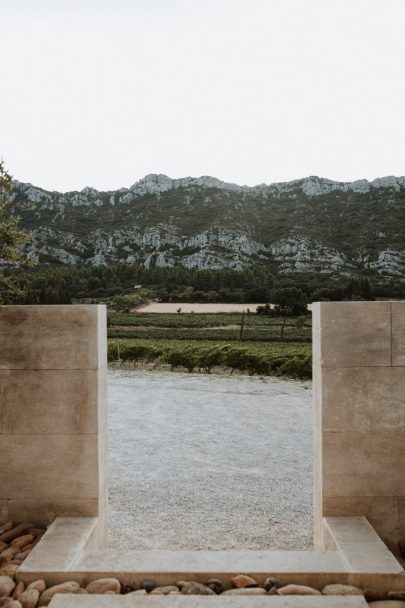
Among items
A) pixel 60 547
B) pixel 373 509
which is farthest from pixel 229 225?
pixel 60 547

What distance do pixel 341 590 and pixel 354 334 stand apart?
1.75 meters

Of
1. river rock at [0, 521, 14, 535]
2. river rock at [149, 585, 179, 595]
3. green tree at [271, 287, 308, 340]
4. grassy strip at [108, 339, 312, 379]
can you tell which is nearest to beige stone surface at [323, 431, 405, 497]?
river rock at [149, 585, 179, 595]

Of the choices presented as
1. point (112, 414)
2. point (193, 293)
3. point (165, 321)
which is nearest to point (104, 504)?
point (112, 414)

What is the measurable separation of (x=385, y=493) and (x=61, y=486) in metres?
2.53

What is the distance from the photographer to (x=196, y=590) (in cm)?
254

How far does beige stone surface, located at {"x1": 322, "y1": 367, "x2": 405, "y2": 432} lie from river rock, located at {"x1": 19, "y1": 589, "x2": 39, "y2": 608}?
2.26 m

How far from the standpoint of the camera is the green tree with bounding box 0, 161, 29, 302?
3.39m

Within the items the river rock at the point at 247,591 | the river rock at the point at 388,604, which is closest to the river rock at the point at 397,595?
the river rock at the point at 388,604

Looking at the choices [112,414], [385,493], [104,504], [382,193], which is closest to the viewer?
[385,493]

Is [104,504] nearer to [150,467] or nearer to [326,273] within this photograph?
[150,467]

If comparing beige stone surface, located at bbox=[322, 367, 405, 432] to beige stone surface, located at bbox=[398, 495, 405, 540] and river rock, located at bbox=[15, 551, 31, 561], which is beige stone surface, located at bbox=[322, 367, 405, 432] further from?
river rock, located at bbox=[15, 551, 31, 561]

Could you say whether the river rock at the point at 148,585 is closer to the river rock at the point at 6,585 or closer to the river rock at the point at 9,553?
the river rock at the point at 6,585

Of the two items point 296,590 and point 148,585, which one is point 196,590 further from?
point 296,590

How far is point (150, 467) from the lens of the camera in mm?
7422
